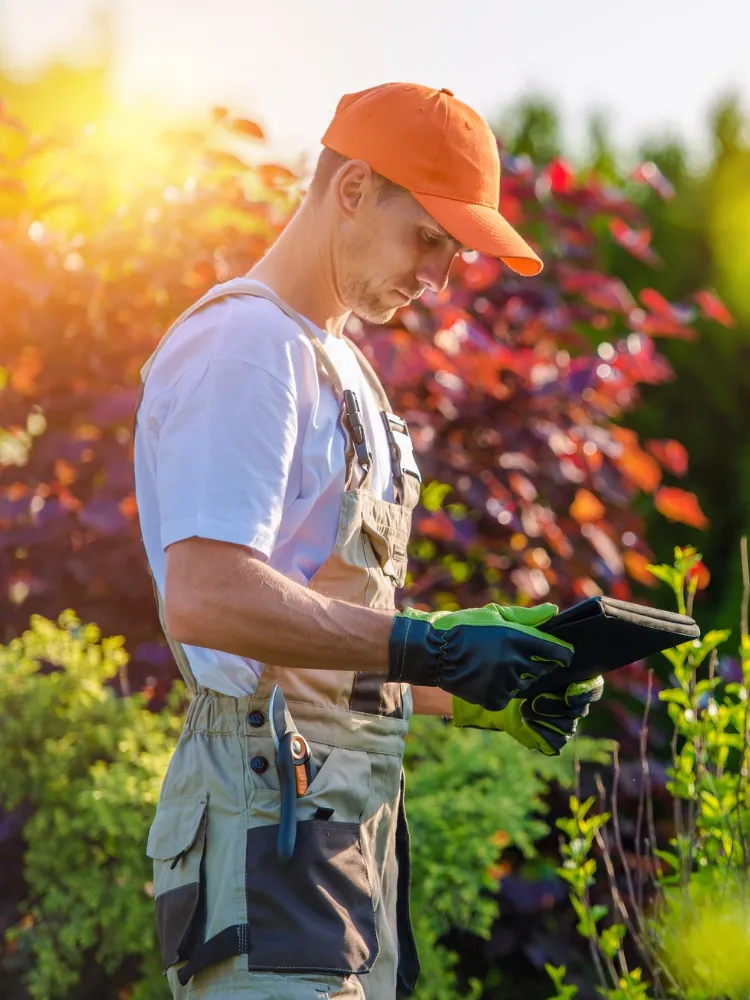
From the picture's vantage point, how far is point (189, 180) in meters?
3.54

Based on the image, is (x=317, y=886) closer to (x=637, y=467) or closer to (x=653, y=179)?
(x=637, y=467)

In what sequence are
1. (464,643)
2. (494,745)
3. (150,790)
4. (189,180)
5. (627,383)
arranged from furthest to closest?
1. (627,383)
2. (189,180)
3. (494,745)
4. (150,790)
5. (464,643)

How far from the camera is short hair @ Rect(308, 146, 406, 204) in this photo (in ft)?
6.35

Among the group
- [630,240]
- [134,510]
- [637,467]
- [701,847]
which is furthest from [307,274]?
[630,240]

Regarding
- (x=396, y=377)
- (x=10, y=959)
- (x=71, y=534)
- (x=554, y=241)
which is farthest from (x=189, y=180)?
(x=10, y=959)

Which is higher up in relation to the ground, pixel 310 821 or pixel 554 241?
pixel 310 821

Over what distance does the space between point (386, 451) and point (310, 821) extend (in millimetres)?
626

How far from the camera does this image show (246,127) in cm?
359

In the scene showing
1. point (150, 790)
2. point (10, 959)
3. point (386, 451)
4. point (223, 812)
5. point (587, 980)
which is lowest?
point (10, 959)

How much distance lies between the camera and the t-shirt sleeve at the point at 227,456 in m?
1.56

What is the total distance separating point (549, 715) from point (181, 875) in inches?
25.9

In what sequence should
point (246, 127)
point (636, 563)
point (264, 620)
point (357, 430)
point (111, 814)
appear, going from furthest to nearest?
point (636, 563) < point (246, 127) < point (111, 814) < point (357, 430) < point (264, 620)

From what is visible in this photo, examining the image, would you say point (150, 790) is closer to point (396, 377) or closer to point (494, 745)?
point (494, 745)

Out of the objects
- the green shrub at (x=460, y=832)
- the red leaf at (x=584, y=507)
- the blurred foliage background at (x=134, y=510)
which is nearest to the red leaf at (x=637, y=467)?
the blurred foliage background at (x=134, y=510)
